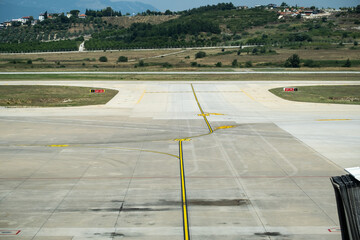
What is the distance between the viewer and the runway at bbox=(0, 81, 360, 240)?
61.3 ft

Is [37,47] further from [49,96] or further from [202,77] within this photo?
[49,96]

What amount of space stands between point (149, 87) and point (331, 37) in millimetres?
146221

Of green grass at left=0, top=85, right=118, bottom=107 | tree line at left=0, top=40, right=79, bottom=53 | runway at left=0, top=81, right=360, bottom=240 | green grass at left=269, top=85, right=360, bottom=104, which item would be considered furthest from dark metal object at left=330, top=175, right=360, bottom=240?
tree line at left=0, top=40, right=79, bottom=53

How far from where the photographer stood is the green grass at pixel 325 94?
185 ft

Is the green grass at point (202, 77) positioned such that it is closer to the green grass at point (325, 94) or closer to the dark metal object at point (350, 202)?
the green grass at point (325, 94)

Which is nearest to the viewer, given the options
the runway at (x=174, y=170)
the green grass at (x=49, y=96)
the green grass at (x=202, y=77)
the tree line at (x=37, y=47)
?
the runway at (x=174, y=170)

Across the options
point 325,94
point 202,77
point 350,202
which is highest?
point 350,202

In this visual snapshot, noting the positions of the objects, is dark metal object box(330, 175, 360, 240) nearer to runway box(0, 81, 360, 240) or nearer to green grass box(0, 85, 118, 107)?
runway box(0, 81, 360, 240)

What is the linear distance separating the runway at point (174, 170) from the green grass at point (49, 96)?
5299mm

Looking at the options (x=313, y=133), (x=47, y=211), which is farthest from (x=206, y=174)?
(x=313, y=133)

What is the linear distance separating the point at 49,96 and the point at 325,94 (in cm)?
4398

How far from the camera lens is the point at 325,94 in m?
61.8

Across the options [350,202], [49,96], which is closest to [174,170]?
[350,202]

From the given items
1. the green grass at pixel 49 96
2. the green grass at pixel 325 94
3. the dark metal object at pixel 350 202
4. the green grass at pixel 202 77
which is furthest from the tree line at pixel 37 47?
the dark metal object at pixel 350 202
